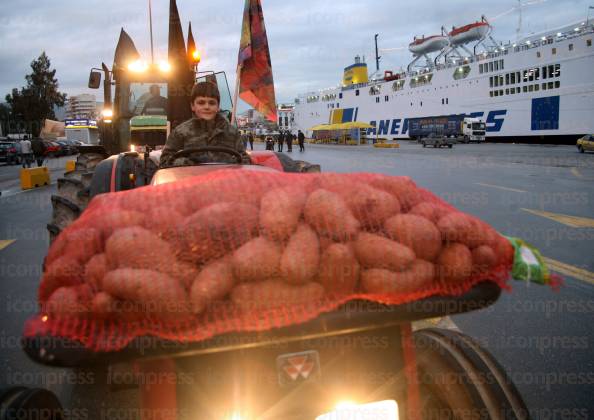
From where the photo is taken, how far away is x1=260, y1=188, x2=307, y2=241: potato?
1582mm

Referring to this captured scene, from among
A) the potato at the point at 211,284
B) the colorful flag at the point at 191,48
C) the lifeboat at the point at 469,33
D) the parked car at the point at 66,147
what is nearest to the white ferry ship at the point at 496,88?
the lifeboat at the point at 469,33

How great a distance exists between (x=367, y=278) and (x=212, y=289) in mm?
509

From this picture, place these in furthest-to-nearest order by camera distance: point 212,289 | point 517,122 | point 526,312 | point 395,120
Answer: point 395,120
point 517,122
point 526,312
point 212,289

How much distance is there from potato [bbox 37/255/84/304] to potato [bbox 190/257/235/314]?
395mm

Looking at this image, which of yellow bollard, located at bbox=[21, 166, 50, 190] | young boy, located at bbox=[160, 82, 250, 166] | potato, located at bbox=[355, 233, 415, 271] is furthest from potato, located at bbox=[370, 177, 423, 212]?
yellow bollard, located at bbox=[21, 166, 50, 190]

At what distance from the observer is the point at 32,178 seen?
1606 cm

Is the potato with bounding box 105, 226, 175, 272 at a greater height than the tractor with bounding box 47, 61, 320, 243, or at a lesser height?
lesser

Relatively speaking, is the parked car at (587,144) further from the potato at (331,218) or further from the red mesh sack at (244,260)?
the potato at (331,218)

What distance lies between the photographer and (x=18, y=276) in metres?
5.49

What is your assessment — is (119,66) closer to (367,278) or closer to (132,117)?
(132,117)

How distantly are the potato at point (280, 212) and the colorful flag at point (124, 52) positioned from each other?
8060 mm

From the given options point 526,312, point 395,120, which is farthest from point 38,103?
point 526,312

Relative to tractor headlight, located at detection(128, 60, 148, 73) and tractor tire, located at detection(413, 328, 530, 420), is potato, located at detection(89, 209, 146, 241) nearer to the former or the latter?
tractor tire, located at detection(413, 328, 530, 420)

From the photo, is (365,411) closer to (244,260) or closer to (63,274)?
(244,260)
